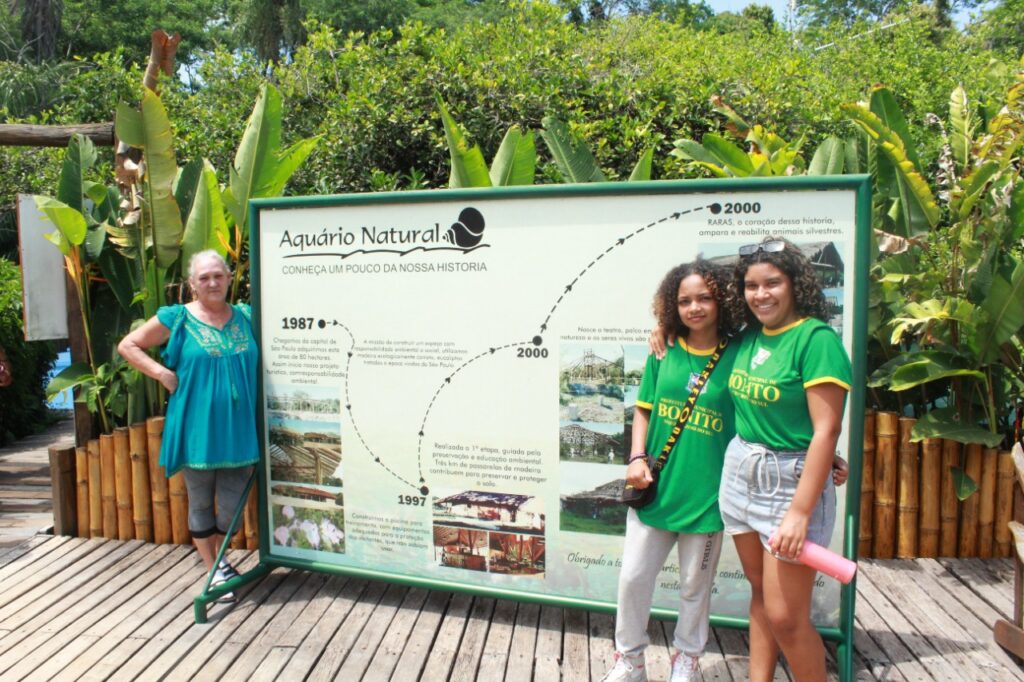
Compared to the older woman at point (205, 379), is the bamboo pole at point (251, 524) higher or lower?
lower

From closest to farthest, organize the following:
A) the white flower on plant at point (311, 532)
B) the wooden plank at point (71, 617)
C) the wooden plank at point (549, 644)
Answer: the wooden plank at point (549, 644) < the wooden plank at point (71, 617) < the white flower on plant at point (311, 532)

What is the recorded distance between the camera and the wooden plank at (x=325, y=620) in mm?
3459

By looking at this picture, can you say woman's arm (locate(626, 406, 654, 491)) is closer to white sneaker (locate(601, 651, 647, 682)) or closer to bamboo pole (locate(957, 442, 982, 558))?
white sneaker (locate(601, 651, 647, 682))

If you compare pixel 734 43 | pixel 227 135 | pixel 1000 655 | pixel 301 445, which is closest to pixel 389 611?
pixel 301 445

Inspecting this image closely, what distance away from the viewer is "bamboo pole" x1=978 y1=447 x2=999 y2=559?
176 inches

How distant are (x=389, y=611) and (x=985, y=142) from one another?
4.58 metres

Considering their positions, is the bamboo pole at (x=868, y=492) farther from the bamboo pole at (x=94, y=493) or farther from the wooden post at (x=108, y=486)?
the bamboo pole at (x=94, y=493)

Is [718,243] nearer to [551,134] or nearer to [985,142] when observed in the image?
[551,134]

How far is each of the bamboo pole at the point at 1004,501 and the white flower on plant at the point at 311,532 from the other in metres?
3.88

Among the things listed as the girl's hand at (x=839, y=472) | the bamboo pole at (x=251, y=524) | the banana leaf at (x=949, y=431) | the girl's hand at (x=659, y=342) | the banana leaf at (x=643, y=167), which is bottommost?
the bamboo pole at (x=251, y=524)

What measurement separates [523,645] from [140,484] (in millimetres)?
2750

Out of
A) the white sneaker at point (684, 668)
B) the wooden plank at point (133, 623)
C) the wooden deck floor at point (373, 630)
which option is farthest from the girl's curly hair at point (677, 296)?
the wooden plank at point (133, 623)

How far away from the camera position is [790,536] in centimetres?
255

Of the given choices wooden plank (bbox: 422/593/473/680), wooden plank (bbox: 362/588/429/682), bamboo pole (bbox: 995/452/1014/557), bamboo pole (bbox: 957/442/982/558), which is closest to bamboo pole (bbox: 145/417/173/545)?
wooden plank (bbox: 362/588/429/682)
